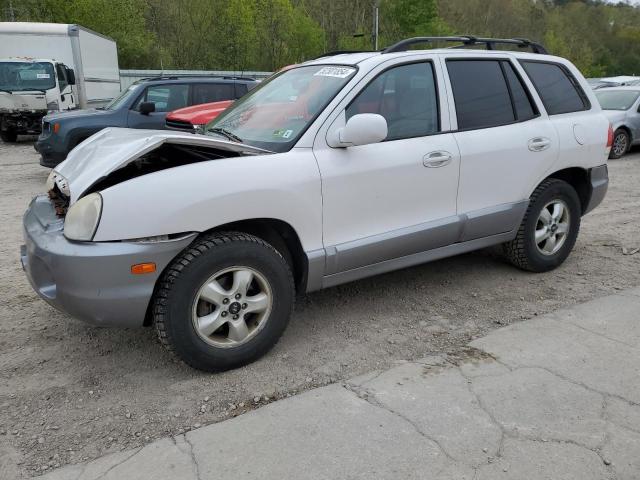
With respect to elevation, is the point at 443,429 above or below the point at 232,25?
below

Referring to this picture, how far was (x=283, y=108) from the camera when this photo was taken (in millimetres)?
3787

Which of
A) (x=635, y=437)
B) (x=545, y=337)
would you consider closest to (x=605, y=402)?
(x=635, y=437)

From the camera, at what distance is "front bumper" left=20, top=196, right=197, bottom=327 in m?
2.77

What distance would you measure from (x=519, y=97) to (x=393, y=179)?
1.58 m

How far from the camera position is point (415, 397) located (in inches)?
117

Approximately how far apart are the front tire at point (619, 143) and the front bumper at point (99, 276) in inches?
468

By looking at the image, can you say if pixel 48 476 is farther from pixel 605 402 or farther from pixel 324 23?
pixel 324 23

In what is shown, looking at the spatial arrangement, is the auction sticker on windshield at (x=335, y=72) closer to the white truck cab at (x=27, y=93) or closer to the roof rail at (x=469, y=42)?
the roof rail at (x=469, y=42)

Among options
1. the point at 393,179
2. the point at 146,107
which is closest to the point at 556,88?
the point at 393,179

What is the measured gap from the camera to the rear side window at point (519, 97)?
4.42 meters

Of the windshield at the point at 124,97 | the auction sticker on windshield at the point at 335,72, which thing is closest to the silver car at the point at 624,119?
the windshield at the point at 124,97

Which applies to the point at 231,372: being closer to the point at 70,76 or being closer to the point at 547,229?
the point at 547,229

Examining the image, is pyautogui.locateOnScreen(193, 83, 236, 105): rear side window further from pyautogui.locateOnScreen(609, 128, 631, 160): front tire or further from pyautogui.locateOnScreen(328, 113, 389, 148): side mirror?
pyautogui.locateOnScreen(609, 128, 631, 160): front tire

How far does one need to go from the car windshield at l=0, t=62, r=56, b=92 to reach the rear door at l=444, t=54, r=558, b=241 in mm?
13563
